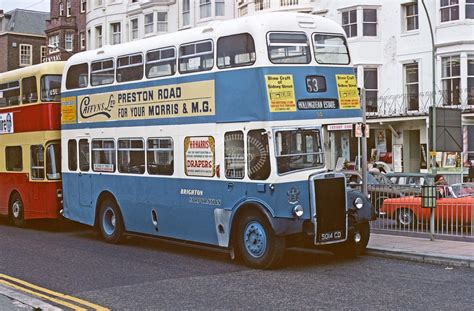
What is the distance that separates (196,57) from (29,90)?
7.39m

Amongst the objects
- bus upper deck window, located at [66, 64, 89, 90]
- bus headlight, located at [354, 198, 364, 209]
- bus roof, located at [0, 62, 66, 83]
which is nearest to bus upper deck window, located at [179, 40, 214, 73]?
bus headlight, located at [354, 198, 364, 209]

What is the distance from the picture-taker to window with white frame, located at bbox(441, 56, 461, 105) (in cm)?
3219

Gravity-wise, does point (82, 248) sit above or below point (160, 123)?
below

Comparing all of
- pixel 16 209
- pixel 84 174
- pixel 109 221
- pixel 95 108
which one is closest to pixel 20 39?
pixel 16 209

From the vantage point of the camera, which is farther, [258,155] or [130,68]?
[130,68]

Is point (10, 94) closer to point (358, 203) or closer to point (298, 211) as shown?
point (298, 211)

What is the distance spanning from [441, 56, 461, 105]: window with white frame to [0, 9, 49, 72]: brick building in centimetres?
5146

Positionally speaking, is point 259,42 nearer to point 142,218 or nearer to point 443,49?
point 142,218

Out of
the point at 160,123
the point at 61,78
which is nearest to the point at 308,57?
the point at 160,123

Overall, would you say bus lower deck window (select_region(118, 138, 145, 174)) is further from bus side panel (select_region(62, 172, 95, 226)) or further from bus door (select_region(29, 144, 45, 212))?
bus door (select_region(29, 144, 45, 212))

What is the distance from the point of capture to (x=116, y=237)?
1545 cm

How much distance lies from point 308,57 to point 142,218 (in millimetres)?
5198

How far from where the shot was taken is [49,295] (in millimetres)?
9750

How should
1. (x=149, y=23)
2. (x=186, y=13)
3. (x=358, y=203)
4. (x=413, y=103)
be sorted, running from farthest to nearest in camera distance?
(x=149, y=23)
(x=186, y=13)
(x=413, y=103)
(x=358, y=203)
